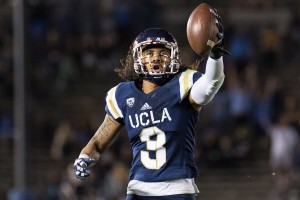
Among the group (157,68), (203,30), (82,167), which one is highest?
(203,30)

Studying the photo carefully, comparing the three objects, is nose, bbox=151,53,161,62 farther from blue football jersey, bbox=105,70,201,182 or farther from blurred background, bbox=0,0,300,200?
blurred background, bbox=0,0,300,200

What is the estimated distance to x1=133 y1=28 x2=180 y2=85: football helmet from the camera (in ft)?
22.2

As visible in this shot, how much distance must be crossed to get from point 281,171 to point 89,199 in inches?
109

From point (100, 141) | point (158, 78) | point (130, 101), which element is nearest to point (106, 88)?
point (100, 141)

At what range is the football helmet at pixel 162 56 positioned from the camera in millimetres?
6777

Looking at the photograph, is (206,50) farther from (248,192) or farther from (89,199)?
(248,192)

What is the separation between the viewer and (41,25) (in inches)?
726

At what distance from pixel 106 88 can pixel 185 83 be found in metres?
11.9

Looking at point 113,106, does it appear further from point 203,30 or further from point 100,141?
point 203,30

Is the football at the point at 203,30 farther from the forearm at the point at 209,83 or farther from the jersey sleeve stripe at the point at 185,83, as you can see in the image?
the jersey sleeve stripe at the point at 185,83

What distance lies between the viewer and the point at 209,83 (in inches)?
255

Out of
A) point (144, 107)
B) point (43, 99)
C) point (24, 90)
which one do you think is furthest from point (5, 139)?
point (144, 107)

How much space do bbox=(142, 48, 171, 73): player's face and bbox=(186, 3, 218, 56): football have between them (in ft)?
0.85

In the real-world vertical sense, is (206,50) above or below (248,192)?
above
